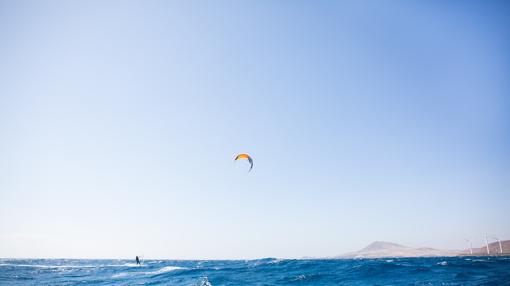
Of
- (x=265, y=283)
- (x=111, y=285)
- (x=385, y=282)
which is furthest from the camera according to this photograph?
(x=111, y=285)

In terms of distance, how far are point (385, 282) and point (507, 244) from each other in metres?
173

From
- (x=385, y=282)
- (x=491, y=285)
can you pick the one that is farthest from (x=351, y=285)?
(x=491, y=285)

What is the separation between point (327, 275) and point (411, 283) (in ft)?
24.8

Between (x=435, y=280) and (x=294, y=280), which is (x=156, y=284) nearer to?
(x=294, y=280)

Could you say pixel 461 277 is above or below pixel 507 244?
above

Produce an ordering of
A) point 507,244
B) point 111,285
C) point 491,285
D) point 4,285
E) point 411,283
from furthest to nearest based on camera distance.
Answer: point 507,244
point 4,285
point 111,285
point 411,283
point 491,285

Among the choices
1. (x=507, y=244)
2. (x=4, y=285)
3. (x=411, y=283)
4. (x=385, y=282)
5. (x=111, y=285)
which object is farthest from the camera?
(x=507, y=244)

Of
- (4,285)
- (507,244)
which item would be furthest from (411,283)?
(507,244)

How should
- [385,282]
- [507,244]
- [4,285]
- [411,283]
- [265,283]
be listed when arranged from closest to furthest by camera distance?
[411,283] < [385,282] < [265,283] < [4,285] < [507,244]

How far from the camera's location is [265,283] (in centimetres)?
2195

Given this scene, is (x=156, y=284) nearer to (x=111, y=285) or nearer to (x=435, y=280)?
(x=111, y=285)

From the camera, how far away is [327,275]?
2462 centimetres

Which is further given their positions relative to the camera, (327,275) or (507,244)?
(507,244)

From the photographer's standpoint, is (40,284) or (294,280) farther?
(40,284)
